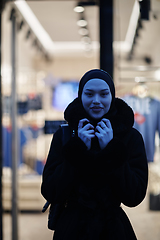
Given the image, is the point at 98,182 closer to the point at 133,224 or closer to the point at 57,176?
the point at 57,176

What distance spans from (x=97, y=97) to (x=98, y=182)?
0.32 meters

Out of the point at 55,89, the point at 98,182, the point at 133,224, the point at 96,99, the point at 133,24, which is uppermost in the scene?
the point at 133,24

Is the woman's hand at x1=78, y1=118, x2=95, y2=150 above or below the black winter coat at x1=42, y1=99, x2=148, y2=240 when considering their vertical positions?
above

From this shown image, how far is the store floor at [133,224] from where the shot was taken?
2.41 meters

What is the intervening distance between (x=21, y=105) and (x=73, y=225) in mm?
2125

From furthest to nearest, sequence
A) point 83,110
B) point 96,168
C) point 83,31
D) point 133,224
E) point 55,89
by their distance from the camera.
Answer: point 83,31, point 55,89, point 133,224, point 83,110, point 96,168

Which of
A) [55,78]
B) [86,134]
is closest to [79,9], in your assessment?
[55,78]

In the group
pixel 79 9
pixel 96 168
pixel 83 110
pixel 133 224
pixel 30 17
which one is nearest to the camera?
pixel 96 168

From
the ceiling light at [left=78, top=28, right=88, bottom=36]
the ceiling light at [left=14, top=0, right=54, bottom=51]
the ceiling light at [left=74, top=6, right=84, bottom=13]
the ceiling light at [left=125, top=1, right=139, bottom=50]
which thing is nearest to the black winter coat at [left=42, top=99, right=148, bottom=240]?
the ceiling light at [left=125, top=1, right=139, bottom=50]

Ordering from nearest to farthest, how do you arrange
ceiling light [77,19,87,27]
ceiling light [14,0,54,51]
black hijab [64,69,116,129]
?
black hijab [64,69,116,129], ceiling light [14,0,54,51], ceiling light [77,19,87,27]

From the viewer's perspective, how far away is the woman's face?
1106 mm

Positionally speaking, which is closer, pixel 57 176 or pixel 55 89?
pixel 57 176

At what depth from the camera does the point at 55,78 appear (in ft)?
10.1

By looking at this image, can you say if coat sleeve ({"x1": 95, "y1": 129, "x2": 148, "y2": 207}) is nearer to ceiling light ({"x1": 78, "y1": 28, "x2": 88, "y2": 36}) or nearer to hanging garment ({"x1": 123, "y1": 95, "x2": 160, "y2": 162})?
hanging garment ({"x1": 123, "y1": 95, "x2": 160, "y2": 162})
